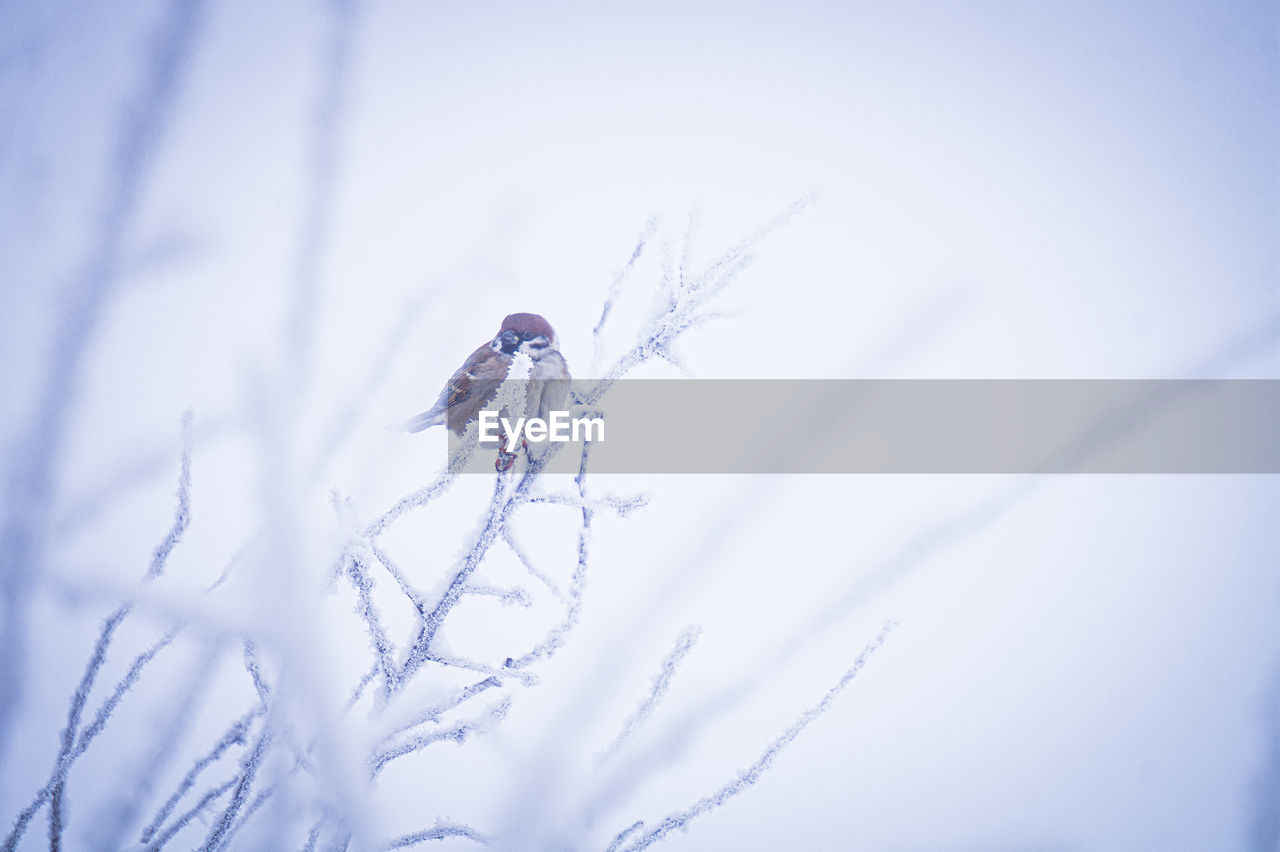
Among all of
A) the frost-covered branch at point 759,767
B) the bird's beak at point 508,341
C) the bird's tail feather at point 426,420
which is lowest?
the frost-covered branch at point 759,767

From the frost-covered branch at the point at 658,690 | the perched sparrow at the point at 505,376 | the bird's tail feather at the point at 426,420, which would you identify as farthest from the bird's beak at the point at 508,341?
the frost-covered branch at the point at 658,690

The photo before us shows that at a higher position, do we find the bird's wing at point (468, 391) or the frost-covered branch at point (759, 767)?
the bird's wing at point (468, 391)

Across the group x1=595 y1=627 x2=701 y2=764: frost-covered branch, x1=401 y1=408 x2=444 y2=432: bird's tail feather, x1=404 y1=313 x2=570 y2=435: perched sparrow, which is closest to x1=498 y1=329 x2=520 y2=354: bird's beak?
x1=404 y1=313 x2=570 y2=435: perched sparrow

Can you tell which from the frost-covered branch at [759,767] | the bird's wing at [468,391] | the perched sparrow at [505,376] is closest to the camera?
the frost-covered branch at [759,767]

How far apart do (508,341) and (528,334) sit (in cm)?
3

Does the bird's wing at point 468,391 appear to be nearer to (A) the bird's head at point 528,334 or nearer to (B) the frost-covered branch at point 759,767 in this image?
(A) the bird's head at point 528,334

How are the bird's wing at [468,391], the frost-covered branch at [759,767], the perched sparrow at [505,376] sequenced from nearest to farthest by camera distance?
1. the frost-covered branch at [759,767]
2. the perched sparrow at [505,376]
3. the bird's wing at [468,391]

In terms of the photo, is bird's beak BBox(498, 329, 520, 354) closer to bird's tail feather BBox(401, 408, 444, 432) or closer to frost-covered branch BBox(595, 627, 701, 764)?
bird's tail feather BBox(401, 408, 444, 432)

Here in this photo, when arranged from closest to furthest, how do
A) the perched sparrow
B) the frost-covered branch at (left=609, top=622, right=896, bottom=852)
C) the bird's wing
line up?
1. the frost-covered branch at (left=609, top=622, right=896, bottom=852)
2. the perched sparrow
3. the bird's wing

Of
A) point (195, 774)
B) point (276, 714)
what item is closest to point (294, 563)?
point (276, 714)

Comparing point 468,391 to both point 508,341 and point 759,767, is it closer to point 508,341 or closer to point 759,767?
point 508,341

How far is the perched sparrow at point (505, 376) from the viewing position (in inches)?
24.7

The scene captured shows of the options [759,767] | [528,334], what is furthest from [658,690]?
[528,334]

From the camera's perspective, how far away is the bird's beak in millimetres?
665
